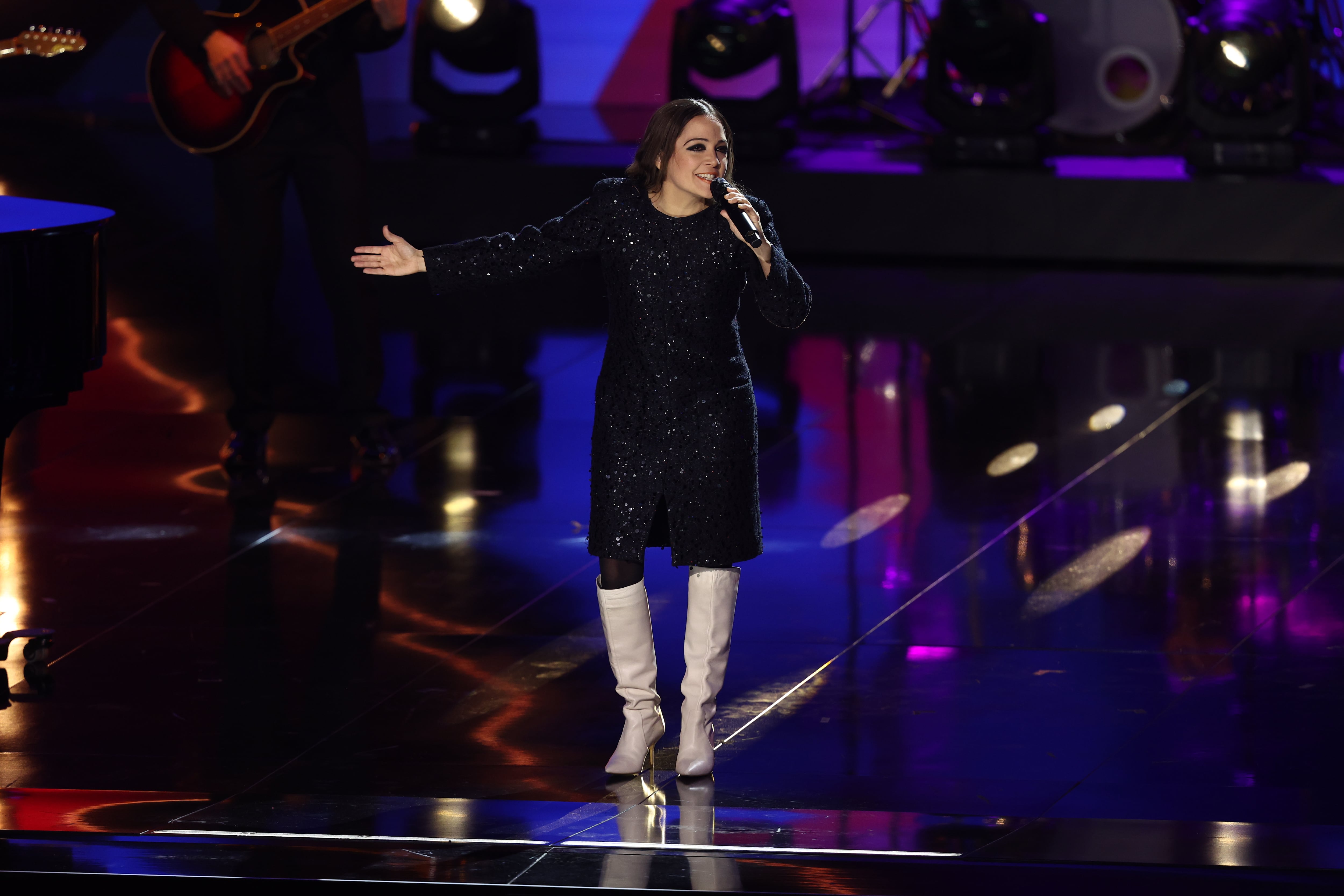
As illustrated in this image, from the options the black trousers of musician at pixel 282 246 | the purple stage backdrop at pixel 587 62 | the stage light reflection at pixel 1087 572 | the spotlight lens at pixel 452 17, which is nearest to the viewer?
the stage light reflection at pixel 1087 572

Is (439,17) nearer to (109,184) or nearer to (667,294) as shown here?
(109,184)

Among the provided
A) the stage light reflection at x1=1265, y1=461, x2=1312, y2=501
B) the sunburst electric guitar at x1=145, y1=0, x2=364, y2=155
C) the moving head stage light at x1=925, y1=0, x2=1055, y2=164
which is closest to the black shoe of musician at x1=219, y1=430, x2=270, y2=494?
the sunburst electric guitar at x1=145, y1=0, x2=364, y2=155

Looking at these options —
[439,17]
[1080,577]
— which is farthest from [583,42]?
[1080,577]

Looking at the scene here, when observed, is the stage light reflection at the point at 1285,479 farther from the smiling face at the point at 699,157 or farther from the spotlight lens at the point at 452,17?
the spotlight lens at the point at 452,17

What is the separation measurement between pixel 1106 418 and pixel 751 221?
9.79ft

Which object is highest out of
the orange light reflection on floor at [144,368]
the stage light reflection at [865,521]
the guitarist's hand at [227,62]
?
the guitarist's hand at [227,62]

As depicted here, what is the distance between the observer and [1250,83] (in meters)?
7.60

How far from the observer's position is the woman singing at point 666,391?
314 centimetres

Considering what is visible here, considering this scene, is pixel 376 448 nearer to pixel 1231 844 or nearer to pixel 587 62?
pixel 1231 844

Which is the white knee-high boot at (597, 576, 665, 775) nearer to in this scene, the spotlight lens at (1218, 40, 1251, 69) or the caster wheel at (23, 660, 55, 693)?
the caster wheel at (23, 660, 55, 693)

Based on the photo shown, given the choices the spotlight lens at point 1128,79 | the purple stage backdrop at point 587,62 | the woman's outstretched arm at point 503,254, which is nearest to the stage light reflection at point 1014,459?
the woman's outstretched arm at point 503,254

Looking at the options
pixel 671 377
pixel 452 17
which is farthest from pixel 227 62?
pixel 452 17

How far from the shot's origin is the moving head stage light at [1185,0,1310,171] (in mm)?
7551

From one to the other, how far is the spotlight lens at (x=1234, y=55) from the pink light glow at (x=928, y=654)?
14.9 ft
